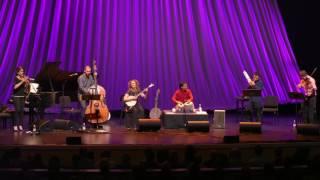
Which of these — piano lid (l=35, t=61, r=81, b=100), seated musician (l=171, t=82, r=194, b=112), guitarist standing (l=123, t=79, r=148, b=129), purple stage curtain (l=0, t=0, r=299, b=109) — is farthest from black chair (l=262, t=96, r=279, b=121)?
piano lid (l=35, t=61, r=81, b=100)

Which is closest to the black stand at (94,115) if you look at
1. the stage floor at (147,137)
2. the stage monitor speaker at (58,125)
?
the stage floor at (147,137)

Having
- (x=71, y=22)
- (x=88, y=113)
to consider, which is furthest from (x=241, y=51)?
(x=88, y=113)

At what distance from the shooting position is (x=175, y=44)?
17719 mm

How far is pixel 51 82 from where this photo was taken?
12188mm

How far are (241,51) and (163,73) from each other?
9.47ft

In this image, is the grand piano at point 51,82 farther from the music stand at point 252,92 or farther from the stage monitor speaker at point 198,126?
the music stand at point 252,92

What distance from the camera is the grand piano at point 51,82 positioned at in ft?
39.4

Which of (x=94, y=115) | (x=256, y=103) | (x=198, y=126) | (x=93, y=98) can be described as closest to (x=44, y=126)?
(x=94, y=115)

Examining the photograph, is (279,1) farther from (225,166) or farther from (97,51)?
(225,166)

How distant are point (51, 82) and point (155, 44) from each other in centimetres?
614

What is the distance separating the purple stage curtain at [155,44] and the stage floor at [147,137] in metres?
3.95

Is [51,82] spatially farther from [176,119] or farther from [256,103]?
[256,103]

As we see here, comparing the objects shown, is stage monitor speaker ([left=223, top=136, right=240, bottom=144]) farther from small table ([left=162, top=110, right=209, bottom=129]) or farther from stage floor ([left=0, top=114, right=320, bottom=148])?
small table ([left=162, top=110, right=209, bottom=129])

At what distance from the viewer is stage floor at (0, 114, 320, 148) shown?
9828mm
